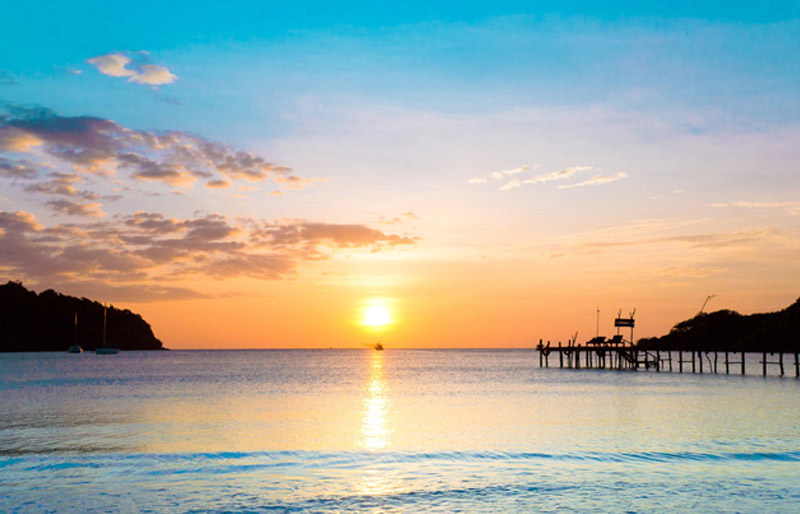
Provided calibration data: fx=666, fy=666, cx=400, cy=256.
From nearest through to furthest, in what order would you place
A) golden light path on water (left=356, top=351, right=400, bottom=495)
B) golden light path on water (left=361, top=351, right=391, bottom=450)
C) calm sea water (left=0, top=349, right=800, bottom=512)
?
1. calm sea water (left=0, top=349, right=800, bottom=512)
2. golden light path on water (left=356, top=351, right=400, bottom=495)
3. golden light path on water (left=361, top=351, right=391, bottom=450)

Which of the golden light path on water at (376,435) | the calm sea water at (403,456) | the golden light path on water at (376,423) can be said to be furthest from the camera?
the golden light path on water at (376,423)

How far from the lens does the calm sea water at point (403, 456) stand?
17859 mm

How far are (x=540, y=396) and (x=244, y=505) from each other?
131 ft

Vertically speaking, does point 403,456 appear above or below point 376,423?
above

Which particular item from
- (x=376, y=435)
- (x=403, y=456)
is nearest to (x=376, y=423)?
(x=376, y=435)

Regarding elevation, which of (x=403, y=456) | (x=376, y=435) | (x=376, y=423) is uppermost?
(x=403, y=456)

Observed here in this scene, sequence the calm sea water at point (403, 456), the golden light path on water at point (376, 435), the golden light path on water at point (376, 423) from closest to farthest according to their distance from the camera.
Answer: the calm sea water at point (403, 456)
the golden light path on water at point (376, 435)
the golden light path on water at point (376, 423)

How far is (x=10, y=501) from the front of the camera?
17656 millimetres

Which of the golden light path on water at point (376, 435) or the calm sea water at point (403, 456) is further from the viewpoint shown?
the golden light path on water at point (376, 435)

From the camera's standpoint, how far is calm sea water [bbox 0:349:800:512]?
17.9 m

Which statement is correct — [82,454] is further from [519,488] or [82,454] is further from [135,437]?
[519,488]

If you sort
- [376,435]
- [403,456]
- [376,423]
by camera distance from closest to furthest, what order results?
1. [403,456]
2. [376,435]
3. [376,423]

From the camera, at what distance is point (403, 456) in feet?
82.2

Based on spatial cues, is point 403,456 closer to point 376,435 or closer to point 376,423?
point 376,435
